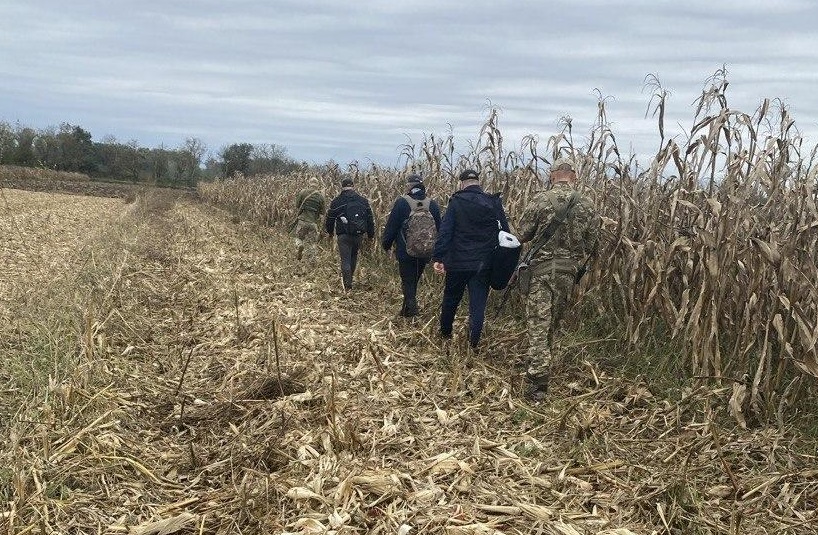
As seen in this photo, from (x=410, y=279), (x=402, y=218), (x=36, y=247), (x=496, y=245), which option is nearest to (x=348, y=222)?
(x=402, y=218)

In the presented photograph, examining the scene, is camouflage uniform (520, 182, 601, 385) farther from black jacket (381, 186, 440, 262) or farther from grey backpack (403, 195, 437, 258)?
black jacket (381, 186, 440, 262)

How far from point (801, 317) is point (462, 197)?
2.93 meters

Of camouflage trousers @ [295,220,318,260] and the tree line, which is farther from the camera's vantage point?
the tree line

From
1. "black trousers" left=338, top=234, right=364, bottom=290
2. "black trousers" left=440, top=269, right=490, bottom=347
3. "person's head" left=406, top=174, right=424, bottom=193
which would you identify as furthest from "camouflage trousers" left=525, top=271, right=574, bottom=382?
"black trousers" left=338, top=234, right=364, bottom=290

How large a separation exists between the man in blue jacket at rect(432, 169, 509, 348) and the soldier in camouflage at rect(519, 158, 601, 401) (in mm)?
600

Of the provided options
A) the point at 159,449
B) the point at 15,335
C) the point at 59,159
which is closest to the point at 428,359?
the point at 159,449

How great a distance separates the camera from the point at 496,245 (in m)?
5.59

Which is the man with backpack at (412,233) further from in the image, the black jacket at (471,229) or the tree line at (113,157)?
the tree line at (113,157)

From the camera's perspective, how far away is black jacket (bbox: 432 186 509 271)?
5586 millimetres

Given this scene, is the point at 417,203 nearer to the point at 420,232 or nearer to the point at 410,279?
the point at 420,232

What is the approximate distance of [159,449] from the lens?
3.86m

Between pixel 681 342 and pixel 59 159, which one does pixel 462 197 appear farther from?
pixel 59 159

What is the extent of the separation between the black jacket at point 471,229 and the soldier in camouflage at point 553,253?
0.59 m

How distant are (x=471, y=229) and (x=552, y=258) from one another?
3.10 ft
